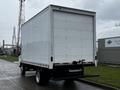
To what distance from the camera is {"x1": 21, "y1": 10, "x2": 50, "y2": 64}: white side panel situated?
1128cm

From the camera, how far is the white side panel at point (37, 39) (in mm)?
11284

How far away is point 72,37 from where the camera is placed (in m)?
11.6

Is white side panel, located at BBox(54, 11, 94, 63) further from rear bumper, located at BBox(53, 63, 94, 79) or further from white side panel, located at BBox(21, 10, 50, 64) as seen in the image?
white side panel, located at BBox(21, 10, 50, 64)

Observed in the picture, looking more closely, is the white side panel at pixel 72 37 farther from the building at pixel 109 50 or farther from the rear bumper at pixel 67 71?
the building at pixel 109 50

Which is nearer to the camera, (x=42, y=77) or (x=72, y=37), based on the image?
(x=72, y=37)

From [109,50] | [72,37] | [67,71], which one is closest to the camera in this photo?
[67,71]

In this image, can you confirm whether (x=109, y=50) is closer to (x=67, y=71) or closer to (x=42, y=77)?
(x=42, y=77)

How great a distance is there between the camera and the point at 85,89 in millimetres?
11195

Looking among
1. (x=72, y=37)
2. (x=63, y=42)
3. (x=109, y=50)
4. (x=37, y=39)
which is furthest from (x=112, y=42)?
(x=63, y=42)

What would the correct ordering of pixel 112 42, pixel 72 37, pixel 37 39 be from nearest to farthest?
1. pixel 72 37
2. pixel 37 39
3. pixel 112 42

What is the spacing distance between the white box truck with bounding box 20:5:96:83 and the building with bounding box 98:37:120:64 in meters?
15.7

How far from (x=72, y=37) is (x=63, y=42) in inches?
23.9

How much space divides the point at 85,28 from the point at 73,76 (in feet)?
8.60

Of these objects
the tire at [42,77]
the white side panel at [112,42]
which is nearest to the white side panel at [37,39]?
the tire at [42,77]
